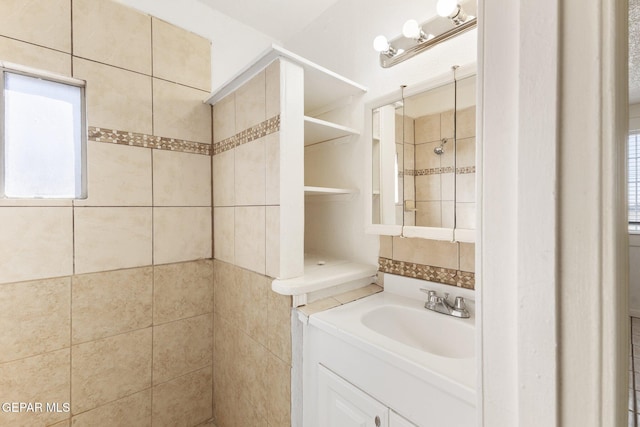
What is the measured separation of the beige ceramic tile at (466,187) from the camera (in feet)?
3.29

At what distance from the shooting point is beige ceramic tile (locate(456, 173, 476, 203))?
3.29ft

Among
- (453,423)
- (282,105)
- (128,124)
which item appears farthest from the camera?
(128,124)

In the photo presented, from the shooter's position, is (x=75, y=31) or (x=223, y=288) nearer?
(x=75, y=31)

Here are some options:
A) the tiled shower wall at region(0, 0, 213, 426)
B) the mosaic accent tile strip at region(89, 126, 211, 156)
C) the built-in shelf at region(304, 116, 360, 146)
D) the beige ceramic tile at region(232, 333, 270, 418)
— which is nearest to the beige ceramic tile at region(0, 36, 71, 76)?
the tiled shower wall at region(0, 0, 213, 426)

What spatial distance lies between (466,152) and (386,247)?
21.8 inches

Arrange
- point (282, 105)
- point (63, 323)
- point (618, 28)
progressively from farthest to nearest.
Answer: point (63, 323)
point (282, 105)
point (618, 28)

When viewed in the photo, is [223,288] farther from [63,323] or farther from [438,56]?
[438,56]

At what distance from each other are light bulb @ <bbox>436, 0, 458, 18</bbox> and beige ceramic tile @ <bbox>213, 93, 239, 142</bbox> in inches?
39.5

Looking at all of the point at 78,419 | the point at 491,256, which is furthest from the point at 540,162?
the point at 78,419

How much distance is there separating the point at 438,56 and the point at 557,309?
1.14 meters

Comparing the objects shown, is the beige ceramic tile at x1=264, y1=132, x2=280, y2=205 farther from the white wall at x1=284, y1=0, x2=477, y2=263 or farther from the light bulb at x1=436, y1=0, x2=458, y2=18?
the light bulb at x1=436, y1=0, x2=458, y2=18

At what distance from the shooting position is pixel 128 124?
4.53 ft

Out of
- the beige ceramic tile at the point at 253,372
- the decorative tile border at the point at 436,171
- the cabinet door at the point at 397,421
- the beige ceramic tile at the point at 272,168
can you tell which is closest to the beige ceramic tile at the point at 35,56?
the beige ceramic tile at the point at 272,168

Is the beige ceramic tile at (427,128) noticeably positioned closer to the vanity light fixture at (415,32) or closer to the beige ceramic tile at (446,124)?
the beige ceramic tile at (446,124)
